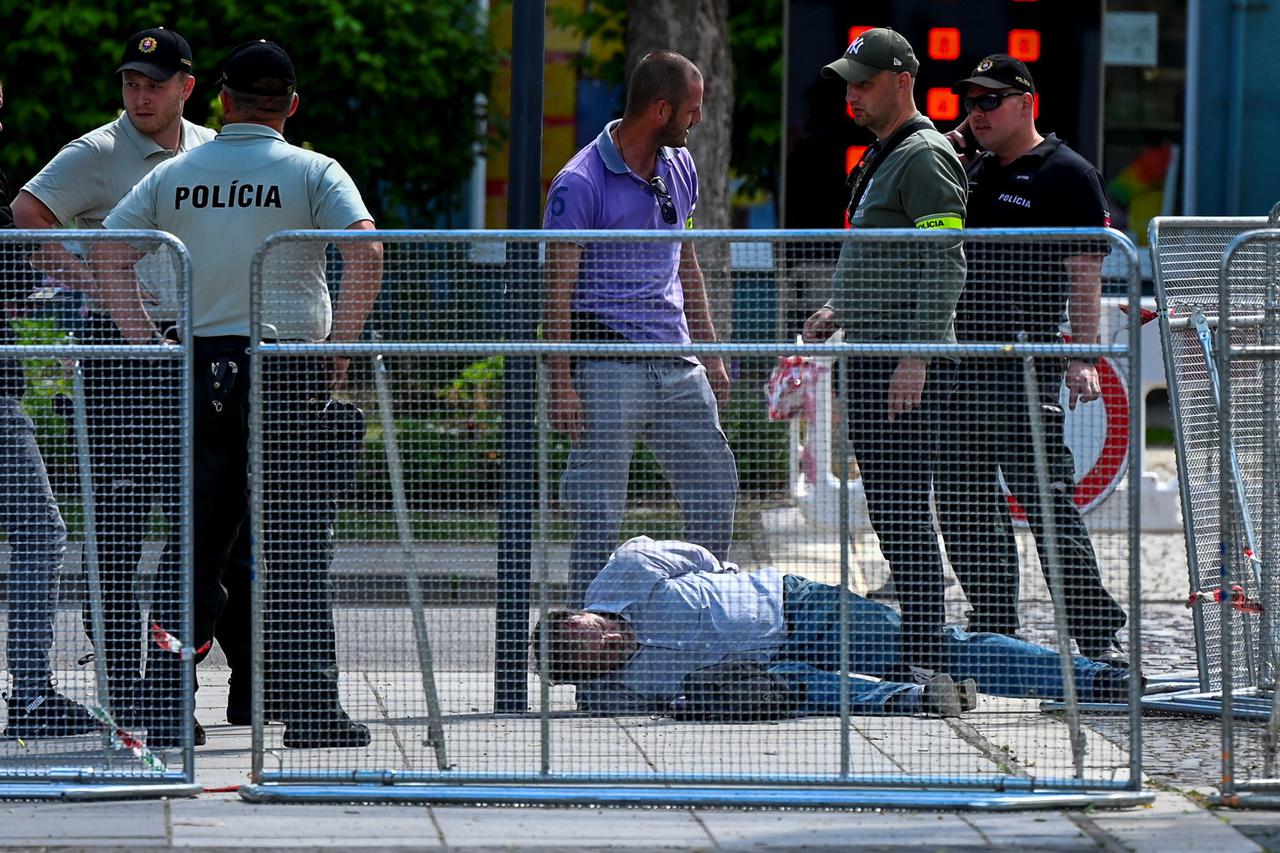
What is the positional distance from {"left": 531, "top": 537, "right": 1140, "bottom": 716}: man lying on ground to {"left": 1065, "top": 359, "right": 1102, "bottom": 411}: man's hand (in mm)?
652

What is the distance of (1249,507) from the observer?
5.58 m

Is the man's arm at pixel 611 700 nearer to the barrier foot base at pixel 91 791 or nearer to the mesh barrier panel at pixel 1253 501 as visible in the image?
the barrier foot base at pixel 91 791

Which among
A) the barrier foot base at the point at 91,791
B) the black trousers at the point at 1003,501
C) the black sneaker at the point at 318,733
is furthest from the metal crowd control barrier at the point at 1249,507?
the barrier foot base at the point at 91,791

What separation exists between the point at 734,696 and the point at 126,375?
1736 millimetres

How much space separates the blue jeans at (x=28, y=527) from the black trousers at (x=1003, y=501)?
2297 mm

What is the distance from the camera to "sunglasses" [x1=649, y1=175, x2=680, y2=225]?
243 inches

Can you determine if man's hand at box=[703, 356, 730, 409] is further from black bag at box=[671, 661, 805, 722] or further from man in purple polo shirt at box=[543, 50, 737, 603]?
black bag at box=[671, 661, 805, 722]

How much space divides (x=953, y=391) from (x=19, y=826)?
2450 millimetres

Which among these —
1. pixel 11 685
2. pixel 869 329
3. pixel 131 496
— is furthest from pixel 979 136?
pixel 11 685

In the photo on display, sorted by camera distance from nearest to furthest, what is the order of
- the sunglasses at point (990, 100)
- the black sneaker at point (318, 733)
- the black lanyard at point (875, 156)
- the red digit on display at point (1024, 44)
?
the black sneaker at point (318, 733) → the black lanyard at point (875, 156) → the sunglasses at point (990, 100) → the red digit on display at point (1024, 44)

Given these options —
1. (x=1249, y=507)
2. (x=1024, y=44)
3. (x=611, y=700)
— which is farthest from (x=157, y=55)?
(x=1024, y=44)

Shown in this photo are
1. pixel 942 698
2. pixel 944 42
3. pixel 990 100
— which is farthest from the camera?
pixel 944 42

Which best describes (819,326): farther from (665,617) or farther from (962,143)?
(962,143)

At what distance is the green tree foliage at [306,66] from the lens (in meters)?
15.7
